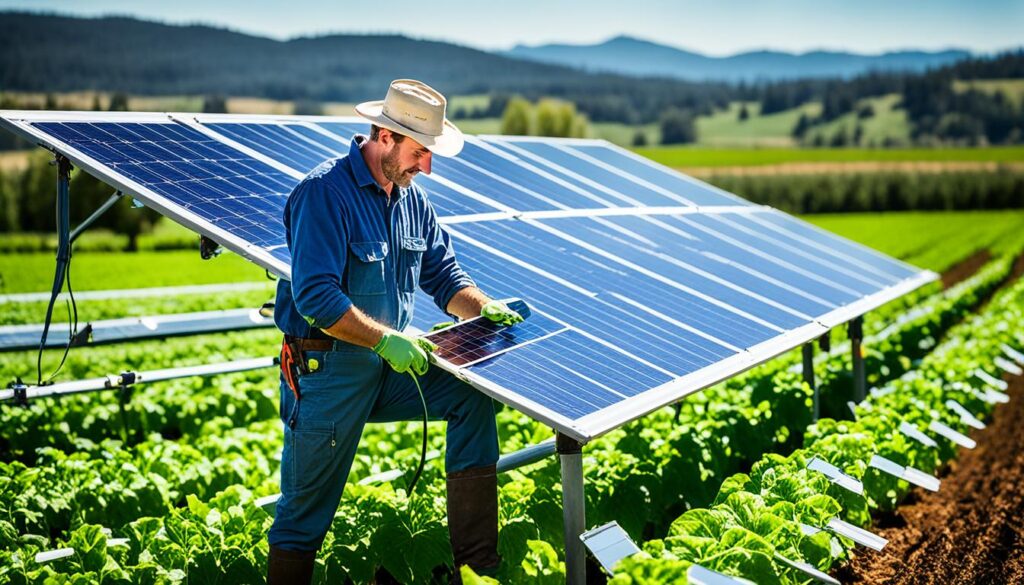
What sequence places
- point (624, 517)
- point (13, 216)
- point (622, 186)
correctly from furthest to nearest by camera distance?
point (13, 216), point (622, 186), point (624, 517)

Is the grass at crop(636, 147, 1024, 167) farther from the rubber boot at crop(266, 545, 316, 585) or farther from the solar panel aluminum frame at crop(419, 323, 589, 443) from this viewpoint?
the rubber boot at crop(266, 545, 316, 585)

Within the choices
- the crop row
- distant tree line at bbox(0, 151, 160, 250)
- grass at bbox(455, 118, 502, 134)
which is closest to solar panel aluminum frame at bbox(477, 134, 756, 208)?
the crop row

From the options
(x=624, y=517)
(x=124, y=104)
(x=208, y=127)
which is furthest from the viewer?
(x=124, y=104)

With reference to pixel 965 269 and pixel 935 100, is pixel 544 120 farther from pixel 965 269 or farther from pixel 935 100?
pixel 935 100

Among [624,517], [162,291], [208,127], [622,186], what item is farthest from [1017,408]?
[162,291]

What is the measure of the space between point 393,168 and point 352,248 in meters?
0.51

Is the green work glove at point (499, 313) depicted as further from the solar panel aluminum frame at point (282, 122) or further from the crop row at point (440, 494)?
the solar panel aluminum frame at point (282, 122)

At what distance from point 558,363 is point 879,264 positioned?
755 cm

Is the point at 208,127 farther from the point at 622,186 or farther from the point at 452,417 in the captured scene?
the point at 622,186

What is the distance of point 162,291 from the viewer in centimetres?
2292

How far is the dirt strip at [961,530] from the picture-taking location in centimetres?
707

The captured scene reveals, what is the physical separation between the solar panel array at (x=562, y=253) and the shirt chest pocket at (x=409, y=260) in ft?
1.96

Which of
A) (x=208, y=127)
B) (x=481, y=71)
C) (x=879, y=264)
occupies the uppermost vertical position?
Result: (x=208, y=127)

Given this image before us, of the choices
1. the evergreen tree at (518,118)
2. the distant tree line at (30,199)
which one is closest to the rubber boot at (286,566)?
the distant tree line at (30,199)
